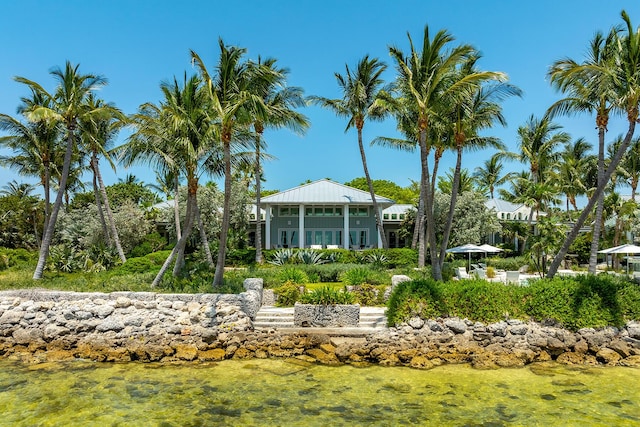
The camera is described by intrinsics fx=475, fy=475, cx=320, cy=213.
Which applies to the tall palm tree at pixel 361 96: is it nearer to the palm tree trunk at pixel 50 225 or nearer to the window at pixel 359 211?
the window at pixel 359 211

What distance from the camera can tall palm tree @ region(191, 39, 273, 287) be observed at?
14562mm

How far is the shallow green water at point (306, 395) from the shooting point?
830cm

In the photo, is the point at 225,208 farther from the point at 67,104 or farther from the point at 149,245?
the point at 149,245

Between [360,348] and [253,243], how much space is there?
23.7 m

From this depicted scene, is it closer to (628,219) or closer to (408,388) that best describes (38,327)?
(408,388)

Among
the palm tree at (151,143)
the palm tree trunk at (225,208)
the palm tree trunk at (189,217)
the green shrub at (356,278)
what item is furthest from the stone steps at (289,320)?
the palm tree at (151,143)

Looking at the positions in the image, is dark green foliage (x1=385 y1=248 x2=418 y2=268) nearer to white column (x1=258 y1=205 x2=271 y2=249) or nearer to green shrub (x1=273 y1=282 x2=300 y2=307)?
white column (x1=258 y1=205 x2=271 y2=249)

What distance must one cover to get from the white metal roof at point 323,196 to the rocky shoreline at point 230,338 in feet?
50.1

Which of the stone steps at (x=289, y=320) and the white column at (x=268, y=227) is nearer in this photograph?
the stone steps at (x=289, y=320)

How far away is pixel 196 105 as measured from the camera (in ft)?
53.9

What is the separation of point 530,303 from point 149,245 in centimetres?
2209

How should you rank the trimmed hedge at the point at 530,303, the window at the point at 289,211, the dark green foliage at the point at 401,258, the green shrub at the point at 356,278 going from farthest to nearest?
the window at the point at 289,211
the dark green foliage at the point at 401,258
the green shrub at the point at 356,278
the trimmed hedge at the point at 530,303

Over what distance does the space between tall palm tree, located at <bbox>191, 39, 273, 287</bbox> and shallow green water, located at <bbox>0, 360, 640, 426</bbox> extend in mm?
5158

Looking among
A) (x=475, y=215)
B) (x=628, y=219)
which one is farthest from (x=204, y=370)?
(x=628, y=219)
